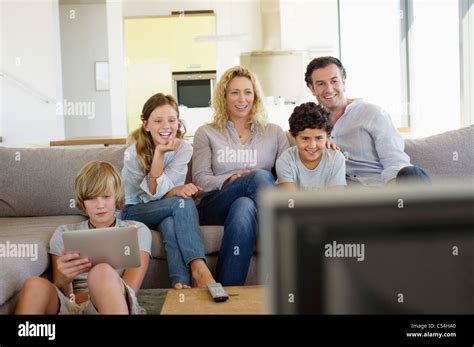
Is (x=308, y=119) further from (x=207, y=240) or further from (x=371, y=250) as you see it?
(x=371, y=250)

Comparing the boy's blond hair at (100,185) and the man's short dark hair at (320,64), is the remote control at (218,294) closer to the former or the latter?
the boy's blond hair at (100,185)

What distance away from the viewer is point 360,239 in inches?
11.2

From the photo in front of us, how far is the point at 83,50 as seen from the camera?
4500 mm

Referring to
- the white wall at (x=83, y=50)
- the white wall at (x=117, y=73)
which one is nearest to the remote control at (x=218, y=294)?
the white wall at (x=117, y=73)

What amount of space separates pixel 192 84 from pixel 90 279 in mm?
3574

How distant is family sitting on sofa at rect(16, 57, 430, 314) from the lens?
1.06 meters

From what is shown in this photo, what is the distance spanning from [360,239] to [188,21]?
14.1ft

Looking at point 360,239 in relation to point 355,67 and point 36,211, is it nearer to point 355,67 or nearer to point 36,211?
point 355,67

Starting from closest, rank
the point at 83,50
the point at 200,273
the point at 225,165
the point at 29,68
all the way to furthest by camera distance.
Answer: the point at 200,273
the point at 225,165
the point at 29,68
the point at 83,50

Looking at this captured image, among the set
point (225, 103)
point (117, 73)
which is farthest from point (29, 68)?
point (225, 103)

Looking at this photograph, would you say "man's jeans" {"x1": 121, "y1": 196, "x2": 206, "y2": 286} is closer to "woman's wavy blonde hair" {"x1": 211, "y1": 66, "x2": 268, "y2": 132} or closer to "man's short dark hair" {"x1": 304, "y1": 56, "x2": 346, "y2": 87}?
"woman's wavy blonde hair" {"x1": 211, "y1": 66, "x2": 268, "y2": 132}

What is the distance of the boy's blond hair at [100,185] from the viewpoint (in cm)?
107
